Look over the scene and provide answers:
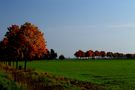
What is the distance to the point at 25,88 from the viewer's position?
Answer: 78.6 feet

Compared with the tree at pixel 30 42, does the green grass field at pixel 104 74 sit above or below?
below

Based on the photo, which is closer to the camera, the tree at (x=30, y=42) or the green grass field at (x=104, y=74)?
the green grass field at (x=104, y=74)

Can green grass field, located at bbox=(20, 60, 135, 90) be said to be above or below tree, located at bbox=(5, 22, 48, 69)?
below

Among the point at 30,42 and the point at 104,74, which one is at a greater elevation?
the point at 30,42

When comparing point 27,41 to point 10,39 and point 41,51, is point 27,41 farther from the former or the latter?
point 10,39

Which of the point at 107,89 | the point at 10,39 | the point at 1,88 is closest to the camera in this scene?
the point at 1,88

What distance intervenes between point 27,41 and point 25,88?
50.2 metres

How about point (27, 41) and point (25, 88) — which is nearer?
point (25, 88)

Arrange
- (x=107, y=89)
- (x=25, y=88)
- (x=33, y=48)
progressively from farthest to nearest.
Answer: (x=33, y=48) → (x=107, y=89) → (x=25, y=88)

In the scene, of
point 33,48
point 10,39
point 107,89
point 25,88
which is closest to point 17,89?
point 25,88

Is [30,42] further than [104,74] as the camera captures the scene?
Yes

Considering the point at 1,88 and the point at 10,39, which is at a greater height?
the point at 10,39

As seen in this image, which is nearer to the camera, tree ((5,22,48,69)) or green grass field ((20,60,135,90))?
green grass field ((20,60,135,90))

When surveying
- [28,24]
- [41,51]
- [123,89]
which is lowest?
[123,89]
